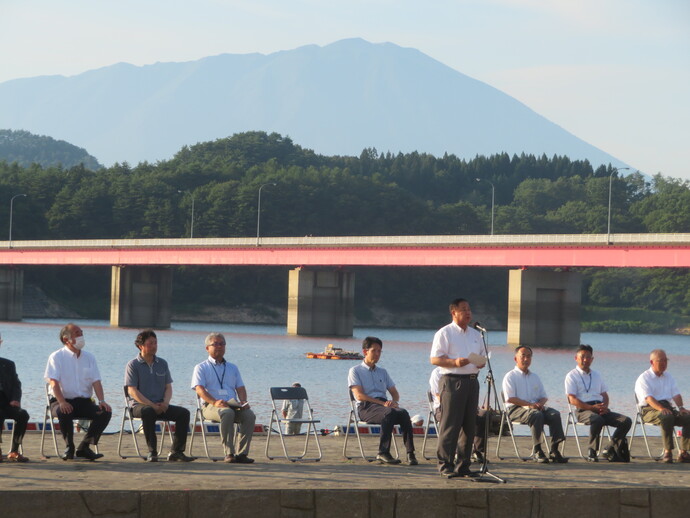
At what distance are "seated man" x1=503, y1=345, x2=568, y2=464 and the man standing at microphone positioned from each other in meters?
2.01

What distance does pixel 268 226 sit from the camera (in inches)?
4365

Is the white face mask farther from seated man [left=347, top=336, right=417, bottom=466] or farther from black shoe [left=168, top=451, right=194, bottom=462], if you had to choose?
seated man [left=347, top=336, right=417, bottom=466]

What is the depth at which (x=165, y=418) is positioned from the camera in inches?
525

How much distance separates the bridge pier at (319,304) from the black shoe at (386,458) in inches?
2647

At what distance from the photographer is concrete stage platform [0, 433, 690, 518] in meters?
10.4

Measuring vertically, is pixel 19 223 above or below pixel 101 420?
above

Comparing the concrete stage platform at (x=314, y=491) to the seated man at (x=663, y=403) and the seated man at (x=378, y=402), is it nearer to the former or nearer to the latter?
the seated man at (x=378, y=402)

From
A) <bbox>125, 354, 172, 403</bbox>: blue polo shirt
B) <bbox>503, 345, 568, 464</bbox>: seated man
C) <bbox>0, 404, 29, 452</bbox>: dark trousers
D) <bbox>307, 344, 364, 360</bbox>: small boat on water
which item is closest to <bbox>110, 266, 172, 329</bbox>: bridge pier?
<bbox>307, 344, 364, 360</bbox>: small boat on water

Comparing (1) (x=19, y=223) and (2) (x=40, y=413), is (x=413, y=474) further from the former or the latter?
(1) (x=19, y=223)

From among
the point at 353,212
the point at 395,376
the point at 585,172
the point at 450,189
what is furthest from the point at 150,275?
the point at 585,172

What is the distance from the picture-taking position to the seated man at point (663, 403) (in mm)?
14641

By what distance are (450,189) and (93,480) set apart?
134 m

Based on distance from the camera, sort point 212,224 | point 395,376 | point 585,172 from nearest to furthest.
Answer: point 395,376
point 212,224
point 585,172

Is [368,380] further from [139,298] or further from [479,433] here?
[139,298]
